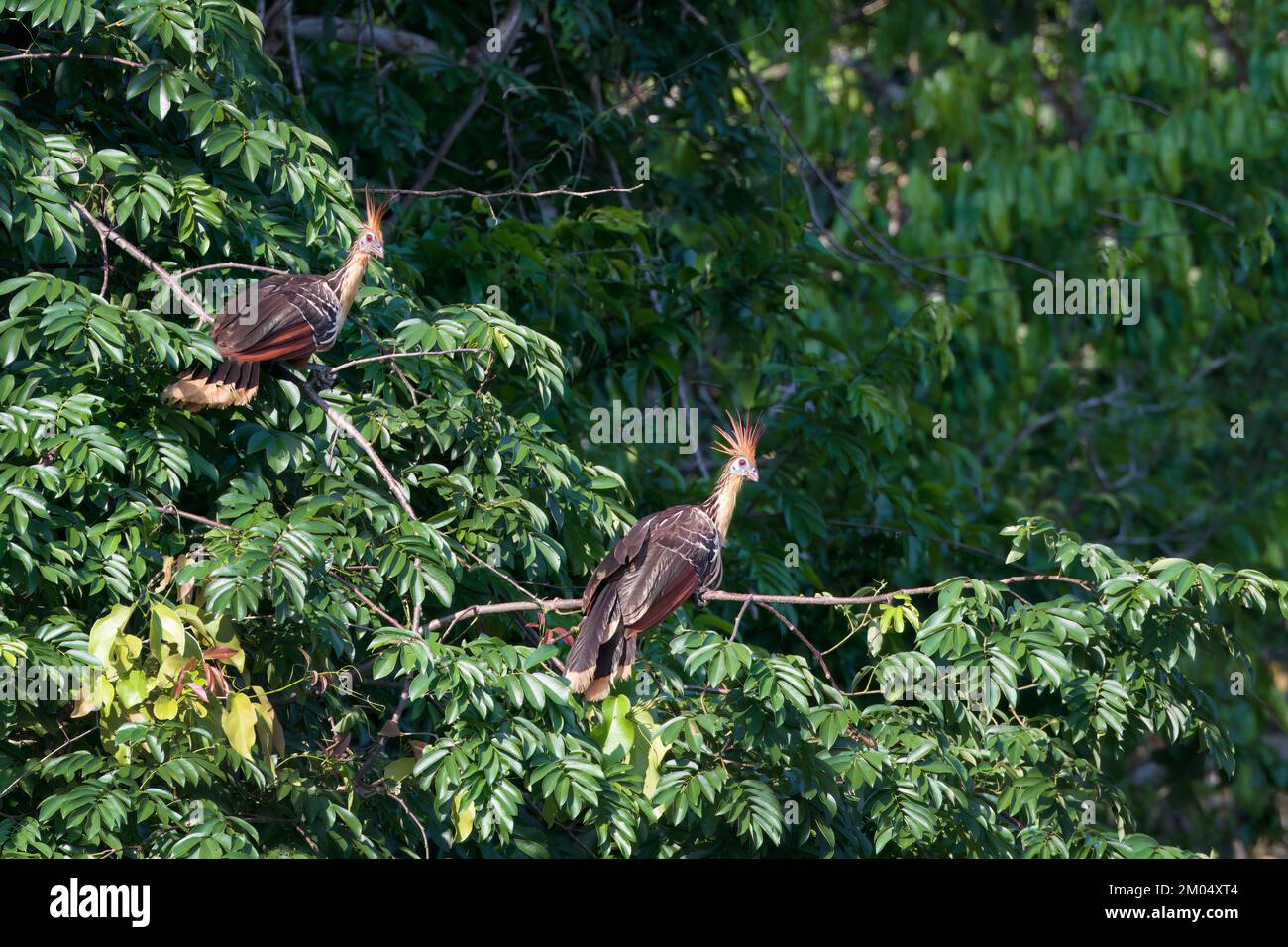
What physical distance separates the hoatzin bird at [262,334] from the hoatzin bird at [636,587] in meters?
0.98

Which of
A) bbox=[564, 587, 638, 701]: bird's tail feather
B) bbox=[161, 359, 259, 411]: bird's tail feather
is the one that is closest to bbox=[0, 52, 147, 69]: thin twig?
bbox=[161, 359, 259, 411]: bird's tail feather

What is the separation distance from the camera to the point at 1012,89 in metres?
9.12

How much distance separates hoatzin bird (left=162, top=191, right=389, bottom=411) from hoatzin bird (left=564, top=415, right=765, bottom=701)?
0.98 m

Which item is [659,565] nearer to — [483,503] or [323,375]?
[483,503]

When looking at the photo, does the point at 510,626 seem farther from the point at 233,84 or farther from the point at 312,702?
the point at 233,84

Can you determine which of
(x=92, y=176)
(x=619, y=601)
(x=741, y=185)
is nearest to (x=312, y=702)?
(x=619, y=601)

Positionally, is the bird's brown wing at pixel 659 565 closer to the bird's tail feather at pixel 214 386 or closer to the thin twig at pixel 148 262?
the bird's tail feather at pixel 214 386

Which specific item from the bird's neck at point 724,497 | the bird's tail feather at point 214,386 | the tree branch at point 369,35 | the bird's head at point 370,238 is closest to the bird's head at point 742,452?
the bird's neck at point 724,497

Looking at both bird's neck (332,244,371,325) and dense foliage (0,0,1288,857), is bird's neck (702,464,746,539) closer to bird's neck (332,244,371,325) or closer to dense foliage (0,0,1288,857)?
dense foliage (0,0,1288,857)

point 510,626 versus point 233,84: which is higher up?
point 233,84

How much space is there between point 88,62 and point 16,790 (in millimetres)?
2144

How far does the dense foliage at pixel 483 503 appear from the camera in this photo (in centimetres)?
358

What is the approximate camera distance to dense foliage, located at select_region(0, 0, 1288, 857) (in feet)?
11.8
